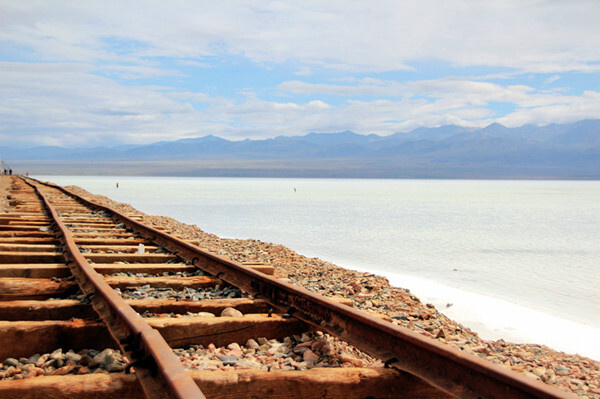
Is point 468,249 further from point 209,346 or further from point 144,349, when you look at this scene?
point 144,349

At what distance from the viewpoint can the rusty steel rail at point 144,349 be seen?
7.05ft

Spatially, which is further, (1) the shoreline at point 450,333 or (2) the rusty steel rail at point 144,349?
(1) the shoreline at point 450,333

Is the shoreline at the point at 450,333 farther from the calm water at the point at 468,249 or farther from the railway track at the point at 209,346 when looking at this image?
the calm water at the point at 468,249

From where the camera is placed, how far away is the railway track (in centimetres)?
243

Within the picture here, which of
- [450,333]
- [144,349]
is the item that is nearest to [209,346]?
[144,349]

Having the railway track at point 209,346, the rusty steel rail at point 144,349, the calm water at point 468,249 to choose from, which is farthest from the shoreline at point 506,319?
the rusty steel rail at point 144,349

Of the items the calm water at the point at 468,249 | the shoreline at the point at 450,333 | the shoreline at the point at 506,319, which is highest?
the shoreline at the point at 450,333

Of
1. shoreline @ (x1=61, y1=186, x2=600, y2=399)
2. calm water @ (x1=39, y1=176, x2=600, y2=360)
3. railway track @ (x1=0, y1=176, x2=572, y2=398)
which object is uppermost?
railway track @ (x1=0, y1=176, x2=572, y2=398)

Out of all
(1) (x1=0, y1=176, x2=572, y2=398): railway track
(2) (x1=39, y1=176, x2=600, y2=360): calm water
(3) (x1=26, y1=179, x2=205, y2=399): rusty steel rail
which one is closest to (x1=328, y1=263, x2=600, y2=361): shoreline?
(2) (x1=39, y1=176, x2=600, y2=360): calm water

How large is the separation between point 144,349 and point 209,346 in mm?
724

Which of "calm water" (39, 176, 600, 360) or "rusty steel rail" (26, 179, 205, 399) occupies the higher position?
"rusty steel rail" (26, 179, 205, 399)

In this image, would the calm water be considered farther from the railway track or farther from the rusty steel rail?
the rusty steel rail

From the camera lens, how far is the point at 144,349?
2.63m

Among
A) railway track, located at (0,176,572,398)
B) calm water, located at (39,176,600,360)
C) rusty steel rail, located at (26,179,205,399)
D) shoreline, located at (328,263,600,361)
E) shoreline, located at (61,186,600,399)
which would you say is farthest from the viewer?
calm water, located at (39,176,600,360)
